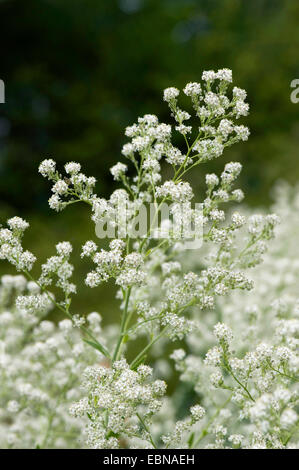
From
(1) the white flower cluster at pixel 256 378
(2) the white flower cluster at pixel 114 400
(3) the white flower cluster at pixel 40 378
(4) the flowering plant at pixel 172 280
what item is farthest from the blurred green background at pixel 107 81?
(2) the white flower cluster at pixel 114 400

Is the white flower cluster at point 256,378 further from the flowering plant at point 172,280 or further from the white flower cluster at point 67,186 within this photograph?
the white flower cluster at point 67,186

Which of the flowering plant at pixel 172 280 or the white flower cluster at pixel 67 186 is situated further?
the white flower cluster at pixel 67 186

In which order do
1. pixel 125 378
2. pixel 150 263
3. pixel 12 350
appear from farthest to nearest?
pixel 12 350, pixel 150 263, pixel 125 378

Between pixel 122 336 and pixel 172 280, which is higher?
pixel 172 280

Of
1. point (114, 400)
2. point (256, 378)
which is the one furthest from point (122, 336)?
point (256, 378)

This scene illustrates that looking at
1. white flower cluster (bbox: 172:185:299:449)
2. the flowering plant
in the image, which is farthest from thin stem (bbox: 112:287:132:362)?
white flower cluster (bbox: 172:185:299:449)

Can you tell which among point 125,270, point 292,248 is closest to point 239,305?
point 292,248

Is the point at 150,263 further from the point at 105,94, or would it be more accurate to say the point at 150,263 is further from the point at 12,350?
the point at 105,94

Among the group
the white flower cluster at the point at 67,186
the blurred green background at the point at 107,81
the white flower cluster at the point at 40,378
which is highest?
the blurred green background at the point at 107,81

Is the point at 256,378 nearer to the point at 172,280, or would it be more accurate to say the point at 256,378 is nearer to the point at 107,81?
the point at 172,280
